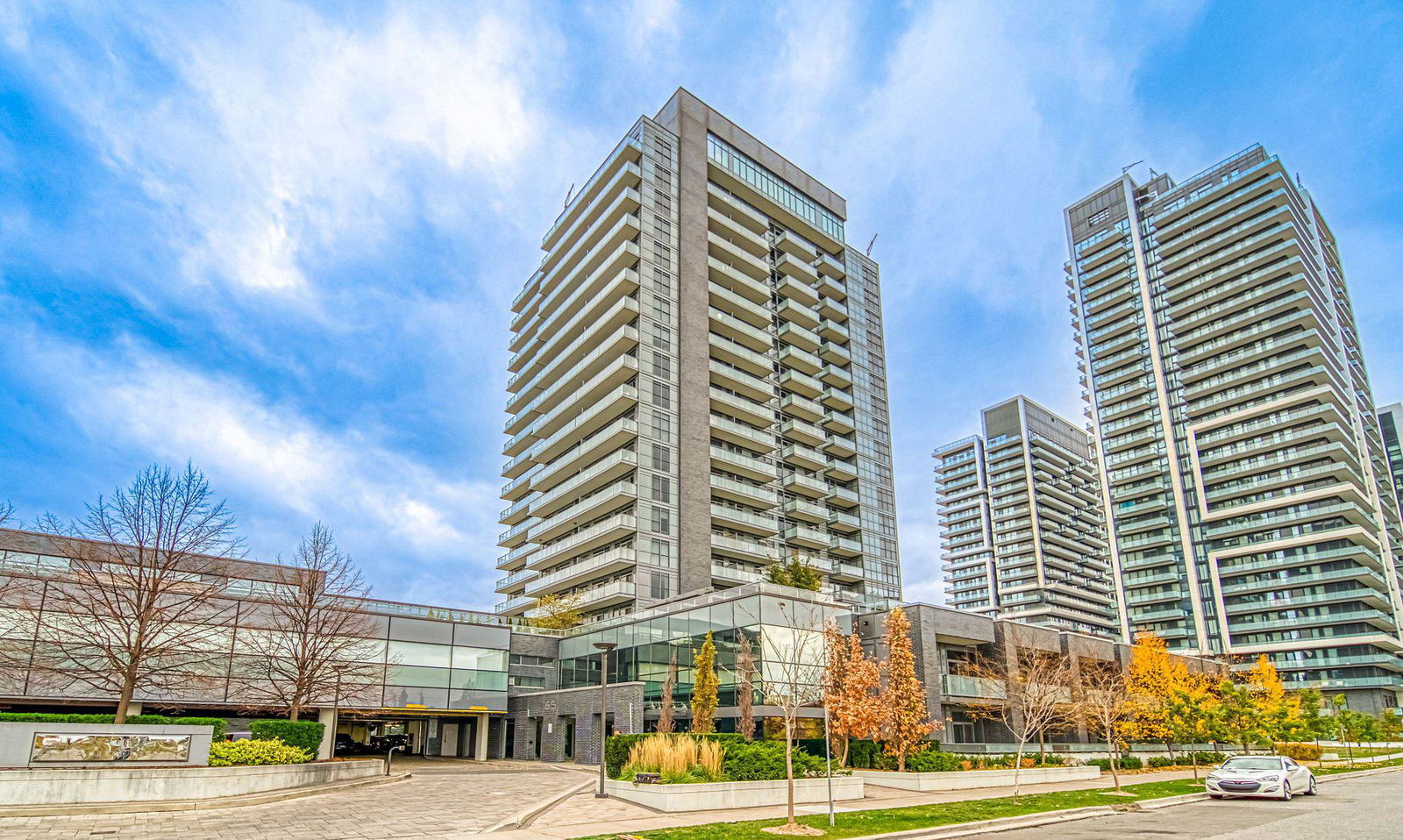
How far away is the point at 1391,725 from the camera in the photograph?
79500 millimetres

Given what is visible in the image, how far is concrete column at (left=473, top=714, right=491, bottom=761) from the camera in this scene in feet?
165

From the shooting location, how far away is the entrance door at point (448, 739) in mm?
58219

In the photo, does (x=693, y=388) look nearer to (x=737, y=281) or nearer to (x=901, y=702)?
(x=737, y=281)

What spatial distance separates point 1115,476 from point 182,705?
121075mm

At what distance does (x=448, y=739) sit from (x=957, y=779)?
41020mm

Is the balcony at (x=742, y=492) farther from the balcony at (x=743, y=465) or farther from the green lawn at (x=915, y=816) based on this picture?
the green lawn at (x=915, y=816)

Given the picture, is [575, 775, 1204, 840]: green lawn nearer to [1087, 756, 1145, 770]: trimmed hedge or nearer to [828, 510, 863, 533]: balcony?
[1087, 756, 1145, 770]: trimmed hedge

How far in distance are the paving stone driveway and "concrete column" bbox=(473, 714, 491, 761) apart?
868 inches

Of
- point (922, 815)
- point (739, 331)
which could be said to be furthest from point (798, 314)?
point (922, 815)

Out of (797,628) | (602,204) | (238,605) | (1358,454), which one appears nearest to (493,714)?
(238,605)

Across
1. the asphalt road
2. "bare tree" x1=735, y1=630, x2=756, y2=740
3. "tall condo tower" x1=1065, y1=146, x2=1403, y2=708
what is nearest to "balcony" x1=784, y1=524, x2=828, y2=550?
"bare tree" x1=735, y1=630, x2=756, y2=740

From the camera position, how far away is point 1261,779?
85.7 feet

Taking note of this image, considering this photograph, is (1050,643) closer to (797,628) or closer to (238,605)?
(797,628)

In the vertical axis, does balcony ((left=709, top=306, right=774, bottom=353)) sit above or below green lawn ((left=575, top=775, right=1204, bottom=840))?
above
